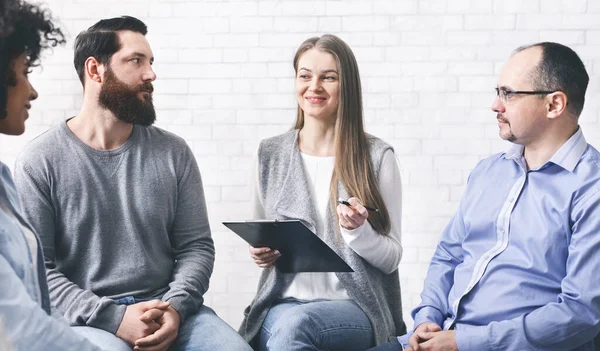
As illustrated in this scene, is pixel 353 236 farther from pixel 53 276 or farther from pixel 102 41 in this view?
pixel 102 41

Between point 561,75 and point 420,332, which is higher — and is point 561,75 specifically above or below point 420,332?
above

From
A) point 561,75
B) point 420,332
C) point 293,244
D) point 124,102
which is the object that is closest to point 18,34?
point 124,102

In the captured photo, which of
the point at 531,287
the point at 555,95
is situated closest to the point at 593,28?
the point at 555,95

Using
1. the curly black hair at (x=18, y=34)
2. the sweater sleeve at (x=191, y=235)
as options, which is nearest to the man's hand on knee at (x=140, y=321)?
the sweater sleeve at (x=191, y=235)

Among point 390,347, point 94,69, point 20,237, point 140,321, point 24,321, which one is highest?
point 94,69

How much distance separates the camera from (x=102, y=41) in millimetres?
2775

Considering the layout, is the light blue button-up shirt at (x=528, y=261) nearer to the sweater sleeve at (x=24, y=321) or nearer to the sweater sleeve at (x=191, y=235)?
the sweater sleeve at (x=191, y=235)

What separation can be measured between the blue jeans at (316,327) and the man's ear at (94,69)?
965mm

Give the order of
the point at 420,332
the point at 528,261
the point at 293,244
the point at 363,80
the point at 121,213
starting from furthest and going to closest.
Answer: the point at 363,80 < the point at 121,213 < the point at 293,244 < the point at 420,332 < the point at 528,261

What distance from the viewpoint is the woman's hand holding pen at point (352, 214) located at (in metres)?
2.57

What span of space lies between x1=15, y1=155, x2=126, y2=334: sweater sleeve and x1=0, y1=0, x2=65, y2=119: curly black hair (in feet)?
2.75

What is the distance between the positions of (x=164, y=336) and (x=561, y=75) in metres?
1.39

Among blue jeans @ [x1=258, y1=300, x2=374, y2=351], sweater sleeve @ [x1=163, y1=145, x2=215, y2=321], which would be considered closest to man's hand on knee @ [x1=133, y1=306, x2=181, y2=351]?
sweater sleeve @ [x1=163, y1=145, x2=215, y2=321]

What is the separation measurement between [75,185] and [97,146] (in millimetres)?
158
